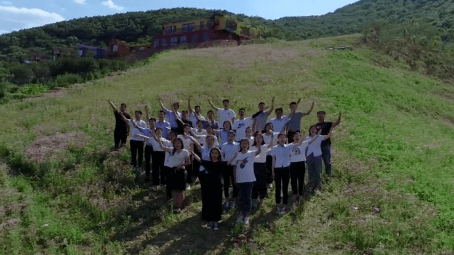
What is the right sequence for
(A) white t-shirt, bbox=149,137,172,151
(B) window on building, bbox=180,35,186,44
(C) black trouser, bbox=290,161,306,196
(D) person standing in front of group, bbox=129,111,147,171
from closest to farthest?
1. (C) black trouser, bbox=290,161,306,196
2. (A) white t-shirt, bbox=149,137,172,151
3. (D) person standing in front of group, bbox=129,111,147,171
4. (B) window on building, bbox=180,35,186,44

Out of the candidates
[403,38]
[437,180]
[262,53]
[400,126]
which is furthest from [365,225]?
[403,38]

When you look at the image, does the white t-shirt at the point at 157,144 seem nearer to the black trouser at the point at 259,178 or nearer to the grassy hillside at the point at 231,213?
the grassy hillside at the point at 231,213

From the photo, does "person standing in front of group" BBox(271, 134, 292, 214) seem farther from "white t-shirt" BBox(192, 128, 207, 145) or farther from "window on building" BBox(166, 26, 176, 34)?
"window on building" BBox(166, 26, 176, 34)

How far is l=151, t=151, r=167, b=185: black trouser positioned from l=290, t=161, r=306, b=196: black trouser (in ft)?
11.2

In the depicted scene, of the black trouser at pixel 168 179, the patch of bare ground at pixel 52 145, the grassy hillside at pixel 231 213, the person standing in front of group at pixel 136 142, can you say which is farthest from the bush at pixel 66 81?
the black trouser at pixel 168 179

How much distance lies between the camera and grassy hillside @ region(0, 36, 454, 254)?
8.73m

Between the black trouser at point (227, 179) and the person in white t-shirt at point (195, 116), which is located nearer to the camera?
the black trouser at point (227, 179)

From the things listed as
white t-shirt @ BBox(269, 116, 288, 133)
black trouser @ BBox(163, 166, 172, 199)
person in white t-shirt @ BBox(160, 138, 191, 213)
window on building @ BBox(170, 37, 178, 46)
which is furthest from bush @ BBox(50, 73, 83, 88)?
window on building @ BBox(170, 37, 178, 46)

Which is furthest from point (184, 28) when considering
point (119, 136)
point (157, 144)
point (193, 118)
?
point (157, 144)

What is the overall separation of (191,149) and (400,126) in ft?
36.4

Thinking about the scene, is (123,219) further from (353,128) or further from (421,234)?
(353,128)

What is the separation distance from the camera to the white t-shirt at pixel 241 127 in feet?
39.5

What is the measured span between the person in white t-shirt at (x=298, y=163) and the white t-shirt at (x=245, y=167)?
4.22ft

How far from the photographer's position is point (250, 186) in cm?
904
